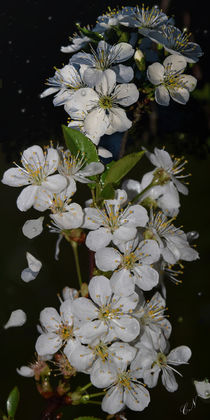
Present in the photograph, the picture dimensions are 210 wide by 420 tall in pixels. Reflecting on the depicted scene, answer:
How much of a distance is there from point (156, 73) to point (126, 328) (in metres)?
0.37

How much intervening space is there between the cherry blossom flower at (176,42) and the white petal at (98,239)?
0.98 ft

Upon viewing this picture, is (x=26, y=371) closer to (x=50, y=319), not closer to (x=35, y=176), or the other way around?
(x=50, y=319)

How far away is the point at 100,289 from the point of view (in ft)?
2.10

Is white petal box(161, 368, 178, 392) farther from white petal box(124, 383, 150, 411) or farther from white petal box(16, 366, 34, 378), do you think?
white petal box(16, 366, 34, 378)

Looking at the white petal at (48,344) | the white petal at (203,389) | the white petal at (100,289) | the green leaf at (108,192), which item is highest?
the green leaf at (108,192)

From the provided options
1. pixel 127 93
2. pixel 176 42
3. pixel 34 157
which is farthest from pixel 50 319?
pixel 176 42

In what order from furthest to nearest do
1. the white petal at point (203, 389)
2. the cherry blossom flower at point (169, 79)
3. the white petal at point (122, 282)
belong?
the white petal at point (203, 389)
the cherry blossom flower at point (169, 79)
the white petal at point (122, 282)

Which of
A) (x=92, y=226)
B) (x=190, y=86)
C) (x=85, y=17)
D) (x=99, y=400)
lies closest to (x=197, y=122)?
(x=190, y=86)

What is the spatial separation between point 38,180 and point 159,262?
0.72ft

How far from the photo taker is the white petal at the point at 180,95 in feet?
2.45

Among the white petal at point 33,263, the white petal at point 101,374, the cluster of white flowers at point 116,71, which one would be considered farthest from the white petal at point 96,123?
the white petal at point 101,374

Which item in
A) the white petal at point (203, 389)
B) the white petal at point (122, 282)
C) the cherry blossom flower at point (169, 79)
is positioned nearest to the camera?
the white petal at point (122, 282)

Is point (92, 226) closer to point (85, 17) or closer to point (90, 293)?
point (90, 293)

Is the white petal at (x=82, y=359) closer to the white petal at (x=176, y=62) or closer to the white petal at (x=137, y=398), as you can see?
the white petal at (x=137, y=398)
